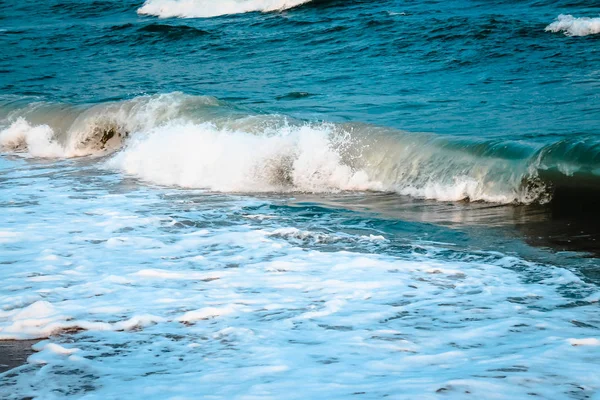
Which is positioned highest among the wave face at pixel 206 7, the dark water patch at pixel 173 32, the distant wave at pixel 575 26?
the wave face at pixel 206 7

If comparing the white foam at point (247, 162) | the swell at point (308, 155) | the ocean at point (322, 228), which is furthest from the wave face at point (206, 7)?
the white foam at point (247, 162)

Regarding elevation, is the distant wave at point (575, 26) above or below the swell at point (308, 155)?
above

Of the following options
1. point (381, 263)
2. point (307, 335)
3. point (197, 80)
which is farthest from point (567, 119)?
point (197, 80)

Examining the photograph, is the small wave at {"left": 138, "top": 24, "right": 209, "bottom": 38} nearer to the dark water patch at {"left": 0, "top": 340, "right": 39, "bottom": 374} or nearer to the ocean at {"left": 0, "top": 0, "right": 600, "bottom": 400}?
the ocean at {"left": 0, "top": 0, "right": 600, "bottom": 400}

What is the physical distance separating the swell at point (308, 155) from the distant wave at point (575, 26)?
7.17 metres

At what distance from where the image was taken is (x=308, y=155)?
27.8 feet

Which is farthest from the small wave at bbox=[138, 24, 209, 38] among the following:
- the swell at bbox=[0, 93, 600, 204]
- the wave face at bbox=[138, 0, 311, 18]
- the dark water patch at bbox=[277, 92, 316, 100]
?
the swell at bbox=[0, 93, 600, 204]

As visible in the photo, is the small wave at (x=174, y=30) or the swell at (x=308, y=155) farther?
the small wave at (x=174, y=30)

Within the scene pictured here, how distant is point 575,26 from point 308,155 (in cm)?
873

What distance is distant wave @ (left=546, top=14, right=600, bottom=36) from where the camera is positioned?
14906 millimetres

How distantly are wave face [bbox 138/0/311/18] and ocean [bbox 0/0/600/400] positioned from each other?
27.4ft

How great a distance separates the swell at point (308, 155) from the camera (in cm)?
713

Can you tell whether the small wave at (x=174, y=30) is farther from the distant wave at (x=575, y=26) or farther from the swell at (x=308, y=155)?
the swell at (x=308, y=155)

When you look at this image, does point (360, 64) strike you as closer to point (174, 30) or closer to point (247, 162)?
point (247, 162)
